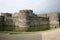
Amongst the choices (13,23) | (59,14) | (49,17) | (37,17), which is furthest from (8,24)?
(59,14)

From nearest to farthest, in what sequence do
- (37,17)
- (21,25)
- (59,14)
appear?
(21,25), (59,14), (37,17)

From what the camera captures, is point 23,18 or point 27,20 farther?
point 27,20

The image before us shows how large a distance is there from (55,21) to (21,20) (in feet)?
15.4

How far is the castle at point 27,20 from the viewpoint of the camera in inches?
778

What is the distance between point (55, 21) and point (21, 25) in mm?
4755

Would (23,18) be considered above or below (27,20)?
above

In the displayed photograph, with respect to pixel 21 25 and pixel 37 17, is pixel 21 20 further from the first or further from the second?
pixel 37 17

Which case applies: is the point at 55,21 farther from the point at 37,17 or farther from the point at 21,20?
the point at 21,20

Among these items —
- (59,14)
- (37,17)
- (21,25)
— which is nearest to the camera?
(21,25)

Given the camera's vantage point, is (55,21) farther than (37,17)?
No

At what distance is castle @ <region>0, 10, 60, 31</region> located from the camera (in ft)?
64.8

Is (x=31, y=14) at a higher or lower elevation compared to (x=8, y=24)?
higher

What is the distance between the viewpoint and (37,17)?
22688mm

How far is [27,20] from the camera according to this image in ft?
66.1
